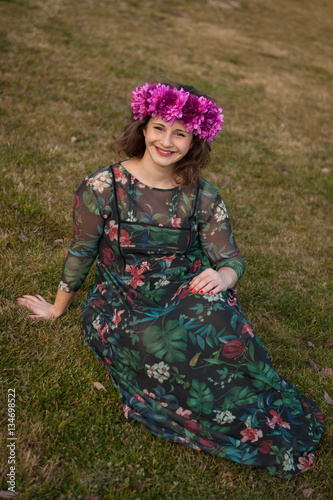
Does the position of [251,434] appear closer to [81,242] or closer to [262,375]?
[262,375]

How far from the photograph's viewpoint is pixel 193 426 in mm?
2719

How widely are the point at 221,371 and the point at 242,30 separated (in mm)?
14720

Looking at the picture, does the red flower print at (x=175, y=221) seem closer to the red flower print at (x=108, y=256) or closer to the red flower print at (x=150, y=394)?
the red flower print at (x=108, y=256)

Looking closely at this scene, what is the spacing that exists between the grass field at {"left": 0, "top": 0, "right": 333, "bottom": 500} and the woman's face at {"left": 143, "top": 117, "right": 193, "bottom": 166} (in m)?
0.42

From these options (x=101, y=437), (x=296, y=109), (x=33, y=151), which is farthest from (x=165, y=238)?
(x=296, y=109)

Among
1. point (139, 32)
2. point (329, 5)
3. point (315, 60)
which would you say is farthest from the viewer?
point (329, 5)

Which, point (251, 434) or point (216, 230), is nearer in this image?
point (251, 434)

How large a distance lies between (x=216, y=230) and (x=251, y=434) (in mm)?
1299

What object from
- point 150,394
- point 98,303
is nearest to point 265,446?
point 150,394

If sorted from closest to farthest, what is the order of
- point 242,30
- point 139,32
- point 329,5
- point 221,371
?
point 221,371 → point 139,32 → point 242,30 → point 329,5

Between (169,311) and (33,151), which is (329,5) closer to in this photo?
(33,151)

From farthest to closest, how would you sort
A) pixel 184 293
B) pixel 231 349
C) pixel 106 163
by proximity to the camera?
pixel 106 163 → pixel 184 293 → pixel 231 349

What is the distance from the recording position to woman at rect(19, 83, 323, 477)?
104 inches

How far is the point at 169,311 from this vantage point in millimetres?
2742
